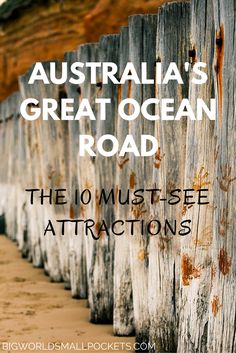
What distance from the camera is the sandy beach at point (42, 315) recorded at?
6293 millimetres

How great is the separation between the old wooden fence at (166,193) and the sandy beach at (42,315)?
16cm

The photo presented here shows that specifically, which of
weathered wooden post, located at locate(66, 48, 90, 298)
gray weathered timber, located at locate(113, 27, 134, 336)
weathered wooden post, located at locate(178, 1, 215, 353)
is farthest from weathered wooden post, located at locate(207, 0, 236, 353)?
weathered wooden post, located at locate(66, 48, 90, 298)

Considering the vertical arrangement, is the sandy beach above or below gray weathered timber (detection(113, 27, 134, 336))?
below

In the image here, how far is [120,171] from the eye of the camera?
626 centimetres

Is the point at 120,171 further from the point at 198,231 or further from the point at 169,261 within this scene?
the point at 198,231

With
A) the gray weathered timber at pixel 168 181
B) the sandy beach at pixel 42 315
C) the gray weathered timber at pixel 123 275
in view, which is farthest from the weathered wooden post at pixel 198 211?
the gray weathered timber at pixel 123 275

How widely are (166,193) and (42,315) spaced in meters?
2.18

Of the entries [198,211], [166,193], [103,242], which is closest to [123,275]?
[103,242]

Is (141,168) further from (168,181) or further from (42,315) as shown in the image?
(42,315)

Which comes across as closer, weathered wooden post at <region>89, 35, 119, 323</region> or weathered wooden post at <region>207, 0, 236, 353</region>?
weathered wooden post at <region>207, 0, 236, 353</region>

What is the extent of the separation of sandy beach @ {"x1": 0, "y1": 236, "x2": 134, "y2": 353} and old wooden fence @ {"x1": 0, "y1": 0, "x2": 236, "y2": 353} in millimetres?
160

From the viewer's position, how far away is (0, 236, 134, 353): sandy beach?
6.29 m

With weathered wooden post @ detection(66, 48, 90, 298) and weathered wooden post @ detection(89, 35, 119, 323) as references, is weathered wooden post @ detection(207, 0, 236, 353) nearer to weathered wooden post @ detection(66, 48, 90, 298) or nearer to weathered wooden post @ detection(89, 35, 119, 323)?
weathered wooden post @ detection(89, 35, 119, 323)

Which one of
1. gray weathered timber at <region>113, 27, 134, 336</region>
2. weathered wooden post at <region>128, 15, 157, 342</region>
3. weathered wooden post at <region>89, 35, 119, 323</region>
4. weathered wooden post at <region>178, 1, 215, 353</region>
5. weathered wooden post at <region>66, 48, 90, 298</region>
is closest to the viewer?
weathered wooden post at <region>178, 1, 215, 353</region>
